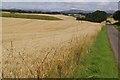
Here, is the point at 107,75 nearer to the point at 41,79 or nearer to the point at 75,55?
the point at 75,55

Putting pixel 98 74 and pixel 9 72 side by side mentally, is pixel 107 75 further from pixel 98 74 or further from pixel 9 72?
pixel 9 72

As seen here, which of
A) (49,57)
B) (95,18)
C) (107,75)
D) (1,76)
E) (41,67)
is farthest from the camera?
(95,18)

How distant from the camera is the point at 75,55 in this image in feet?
39.8

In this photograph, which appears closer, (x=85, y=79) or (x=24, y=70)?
(x=24, y=70)

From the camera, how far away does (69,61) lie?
417 inches

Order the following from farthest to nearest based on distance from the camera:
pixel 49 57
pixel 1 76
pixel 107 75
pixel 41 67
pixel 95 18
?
pixel 95 18 < pixel 107 75 < pixel 49 57 < pixel 41 67 < pixel 1 76

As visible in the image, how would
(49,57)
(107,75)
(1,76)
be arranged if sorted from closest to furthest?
(1,76)
(49,57)
(107,75)

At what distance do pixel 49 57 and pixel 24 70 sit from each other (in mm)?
1643

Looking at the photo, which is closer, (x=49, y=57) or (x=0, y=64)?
(x=0, y=64)

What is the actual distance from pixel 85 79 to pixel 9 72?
11.5ft

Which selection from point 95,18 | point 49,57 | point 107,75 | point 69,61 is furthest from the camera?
point 95,18

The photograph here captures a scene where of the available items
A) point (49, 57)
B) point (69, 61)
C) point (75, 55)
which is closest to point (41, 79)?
point (49, 57)

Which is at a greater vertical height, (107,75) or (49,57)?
(49,57)

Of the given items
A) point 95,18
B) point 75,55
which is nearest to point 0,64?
point 75,55
